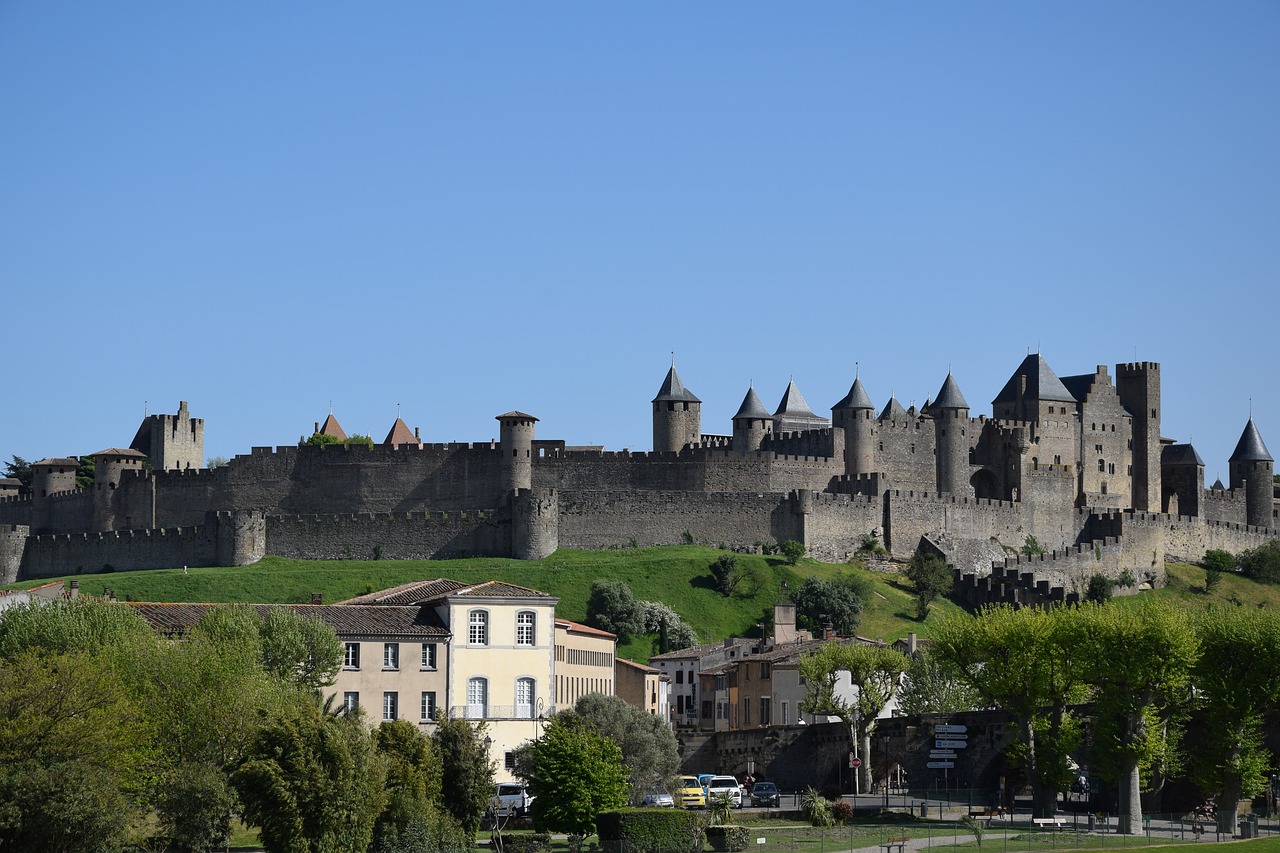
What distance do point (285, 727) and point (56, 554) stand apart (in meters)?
62.2

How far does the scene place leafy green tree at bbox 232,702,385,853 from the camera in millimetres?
48562

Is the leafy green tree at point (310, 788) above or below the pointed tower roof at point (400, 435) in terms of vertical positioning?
below

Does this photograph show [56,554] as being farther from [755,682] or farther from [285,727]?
[285,727]

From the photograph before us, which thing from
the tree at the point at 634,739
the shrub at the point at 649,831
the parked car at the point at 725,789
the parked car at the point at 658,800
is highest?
the tree at the point at 634,739

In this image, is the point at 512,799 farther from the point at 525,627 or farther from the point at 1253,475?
the point at 1253,475

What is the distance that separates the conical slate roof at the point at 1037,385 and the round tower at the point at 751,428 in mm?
13633

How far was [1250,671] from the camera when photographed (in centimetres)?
6175

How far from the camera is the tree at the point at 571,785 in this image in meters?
54.0

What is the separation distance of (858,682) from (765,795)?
7.67 m

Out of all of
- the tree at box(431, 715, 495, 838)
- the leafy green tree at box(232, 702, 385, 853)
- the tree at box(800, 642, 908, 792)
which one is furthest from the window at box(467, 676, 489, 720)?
the leafy green tree at box(232, 702, 385, 853)

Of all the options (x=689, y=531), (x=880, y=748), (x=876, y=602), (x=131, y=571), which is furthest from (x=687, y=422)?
(x=880, y=748)

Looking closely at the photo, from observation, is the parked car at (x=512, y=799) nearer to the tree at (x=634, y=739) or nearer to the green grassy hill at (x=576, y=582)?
the tree at (x=634, y=739)

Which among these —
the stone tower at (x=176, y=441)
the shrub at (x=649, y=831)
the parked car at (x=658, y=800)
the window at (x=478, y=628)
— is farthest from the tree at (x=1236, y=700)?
the stone tower at (x=176, y=441)

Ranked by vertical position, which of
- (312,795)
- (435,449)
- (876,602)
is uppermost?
(435,449)
